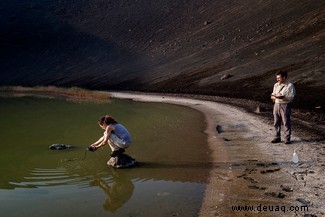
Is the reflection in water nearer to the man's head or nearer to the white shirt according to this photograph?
the white shirt

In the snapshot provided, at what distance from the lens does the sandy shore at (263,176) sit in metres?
7.87

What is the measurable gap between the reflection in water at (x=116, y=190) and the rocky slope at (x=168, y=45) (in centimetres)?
1360

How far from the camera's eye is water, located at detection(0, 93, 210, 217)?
8.60 metres

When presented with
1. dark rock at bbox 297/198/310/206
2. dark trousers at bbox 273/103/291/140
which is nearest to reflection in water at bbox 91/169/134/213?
dark rock at bbox 297/198/310/206

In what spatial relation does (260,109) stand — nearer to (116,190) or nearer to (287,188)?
(287,188)

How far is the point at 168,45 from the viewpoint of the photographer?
55781 millimetres

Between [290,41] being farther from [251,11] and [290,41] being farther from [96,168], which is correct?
[96,168]

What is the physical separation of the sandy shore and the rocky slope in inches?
333

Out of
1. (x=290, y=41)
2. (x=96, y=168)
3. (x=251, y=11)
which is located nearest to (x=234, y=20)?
(x=251, y=11)

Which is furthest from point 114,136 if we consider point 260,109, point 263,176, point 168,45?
point 168,45

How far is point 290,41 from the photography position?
126 ft

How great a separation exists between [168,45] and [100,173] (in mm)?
46127

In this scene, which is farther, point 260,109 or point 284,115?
point 260,109

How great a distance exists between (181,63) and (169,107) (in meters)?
20.5
